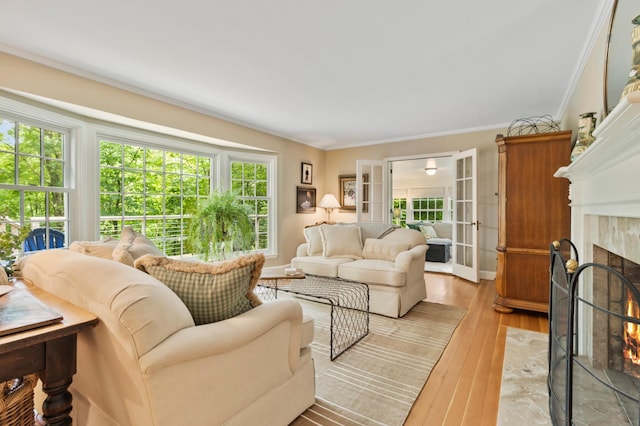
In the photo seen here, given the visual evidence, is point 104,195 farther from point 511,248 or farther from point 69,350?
point 511,248

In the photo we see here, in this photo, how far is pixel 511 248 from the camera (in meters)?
3.34

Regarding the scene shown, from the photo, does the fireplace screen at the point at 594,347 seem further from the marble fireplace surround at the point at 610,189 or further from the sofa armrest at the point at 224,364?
the sofa armrest at the point at 224,364

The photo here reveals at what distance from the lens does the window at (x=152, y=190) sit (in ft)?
11.8

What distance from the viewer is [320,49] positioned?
8.33ft

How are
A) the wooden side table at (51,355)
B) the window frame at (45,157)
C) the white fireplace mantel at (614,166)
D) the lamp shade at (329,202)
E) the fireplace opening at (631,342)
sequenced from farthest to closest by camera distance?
the lamp shade at (329,202)
the window frame at (45,157)
the fireplace opening at (631,342)
the white fireplace mantel at (614,166)
the wooden side table at (51,355)

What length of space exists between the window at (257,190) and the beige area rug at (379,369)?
7.68ft

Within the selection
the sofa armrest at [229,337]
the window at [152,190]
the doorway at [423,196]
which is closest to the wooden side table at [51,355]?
the sofa armrest at [229,337]

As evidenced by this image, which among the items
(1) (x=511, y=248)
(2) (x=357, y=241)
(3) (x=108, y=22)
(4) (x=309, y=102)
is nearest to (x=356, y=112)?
(4) (x=309, y=102)

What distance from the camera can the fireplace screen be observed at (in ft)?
4.32

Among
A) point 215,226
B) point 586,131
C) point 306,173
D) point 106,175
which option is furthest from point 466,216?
point 106,175

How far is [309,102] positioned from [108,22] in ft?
6.95

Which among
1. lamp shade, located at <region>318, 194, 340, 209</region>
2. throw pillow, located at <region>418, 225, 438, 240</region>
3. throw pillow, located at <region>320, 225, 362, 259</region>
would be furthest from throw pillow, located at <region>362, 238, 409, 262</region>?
throw pillow, located at <region>418, 225, 438, 240</region>

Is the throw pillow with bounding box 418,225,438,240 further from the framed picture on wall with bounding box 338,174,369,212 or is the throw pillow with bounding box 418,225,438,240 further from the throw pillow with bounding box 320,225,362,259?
the throw pillow with bounding box 320,225,362,259

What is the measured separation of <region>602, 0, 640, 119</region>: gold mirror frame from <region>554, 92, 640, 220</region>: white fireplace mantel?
40cm
